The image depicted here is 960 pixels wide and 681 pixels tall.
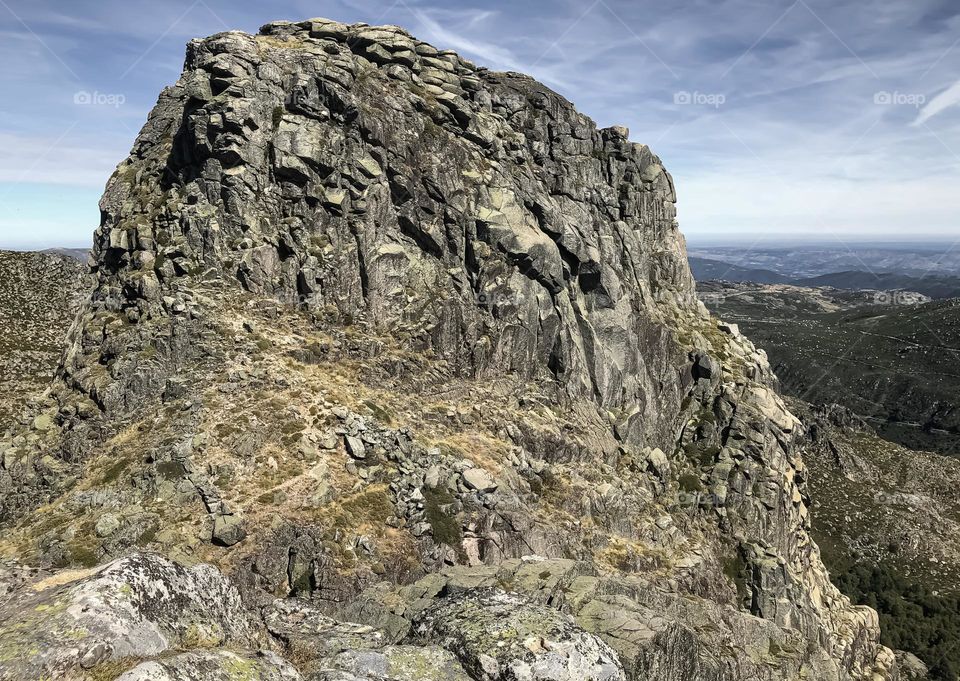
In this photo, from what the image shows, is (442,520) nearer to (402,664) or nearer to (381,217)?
(402,664)

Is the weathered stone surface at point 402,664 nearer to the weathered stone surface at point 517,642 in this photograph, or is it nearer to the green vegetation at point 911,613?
the weathered stone surface at point 517,642

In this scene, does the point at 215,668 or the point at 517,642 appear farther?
the point at 517,642

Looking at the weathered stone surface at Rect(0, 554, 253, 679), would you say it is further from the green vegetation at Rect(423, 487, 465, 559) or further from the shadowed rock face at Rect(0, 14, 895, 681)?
the green vegetation at Rect(423, 487, 465, 559)

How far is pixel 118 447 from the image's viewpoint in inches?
1093

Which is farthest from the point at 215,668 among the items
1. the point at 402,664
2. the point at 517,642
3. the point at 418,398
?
the point at 418,398

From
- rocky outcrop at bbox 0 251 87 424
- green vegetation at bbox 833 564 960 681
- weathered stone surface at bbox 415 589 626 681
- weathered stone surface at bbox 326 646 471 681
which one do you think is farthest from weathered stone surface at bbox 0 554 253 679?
green vegetation at bbox 833 564 960 681

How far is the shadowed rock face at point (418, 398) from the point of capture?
926 inches

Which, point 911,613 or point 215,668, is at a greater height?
point 215,668

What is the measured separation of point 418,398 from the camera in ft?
120

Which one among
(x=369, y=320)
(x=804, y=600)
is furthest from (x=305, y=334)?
(x=804, y=600)

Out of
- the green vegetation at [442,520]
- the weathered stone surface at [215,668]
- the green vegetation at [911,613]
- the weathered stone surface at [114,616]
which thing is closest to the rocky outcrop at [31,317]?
the green vegetation at [442,520]

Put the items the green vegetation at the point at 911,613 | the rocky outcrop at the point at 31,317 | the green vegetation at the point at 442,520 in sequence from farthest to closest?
1. the green vegetation at the point at 911,613
2. the rocky outcrop at the point at 31,317
3. the green vegetation at the point at 442,520

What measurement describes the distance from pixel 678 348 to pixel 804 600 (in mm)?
22874

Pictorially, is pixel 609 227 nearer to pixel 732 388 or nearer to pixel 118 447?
pixel 732 388
